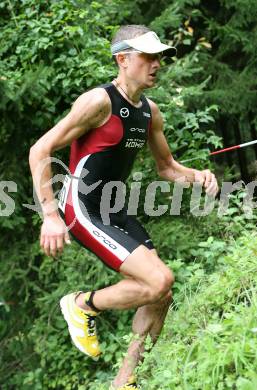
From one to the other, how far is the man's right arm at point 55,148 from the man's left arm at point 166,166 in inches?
26.3

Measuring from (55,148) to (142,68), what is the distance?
2.71 ft

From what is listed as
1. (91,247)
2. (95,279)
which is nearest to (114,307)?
(91,247)

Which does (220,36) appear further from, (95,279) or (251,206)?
(95,279)

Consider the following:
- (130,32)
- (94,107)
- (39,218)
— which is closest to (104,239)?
(94,107)

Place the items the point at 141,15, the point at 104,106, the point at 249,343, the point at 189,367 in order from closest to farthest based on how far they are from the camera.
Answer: the point at 249,343 < the point at 189,367 < the point at 104,106 < the point at 141,15

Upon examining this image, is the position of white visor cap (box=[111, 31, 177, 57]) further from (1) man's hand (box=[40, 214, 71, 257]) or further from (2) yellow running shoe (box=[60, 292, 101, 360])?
(2) yellow running shoe (box=[60, 292, 101, 360])

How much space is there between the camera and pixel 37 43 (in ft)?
20.9

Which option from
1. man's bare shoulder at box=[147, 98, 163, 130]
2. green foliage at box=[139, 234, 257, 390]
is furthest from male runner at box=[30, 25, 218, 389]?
green foliage at box=[139, 234, 257, 390]

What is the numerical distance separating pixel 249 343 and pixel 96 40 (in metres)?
4.25

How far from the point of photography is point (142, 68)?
4.21 m

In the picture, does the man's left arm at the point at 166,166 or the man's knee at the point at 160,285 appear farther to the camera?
the man's left arm at the point at 166,166

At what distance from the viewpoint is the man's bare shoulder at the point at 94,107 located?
4.01m

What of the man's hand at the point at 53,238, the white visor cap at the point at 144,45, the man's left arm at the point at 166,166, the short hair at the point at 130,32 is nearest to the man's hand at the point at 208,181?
the man's left arm at the point at 166,166

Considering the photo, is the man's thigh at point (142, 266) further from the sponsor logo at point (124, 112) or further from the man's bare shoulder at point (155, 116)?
the man's bare shoulder at point (155, 116)
